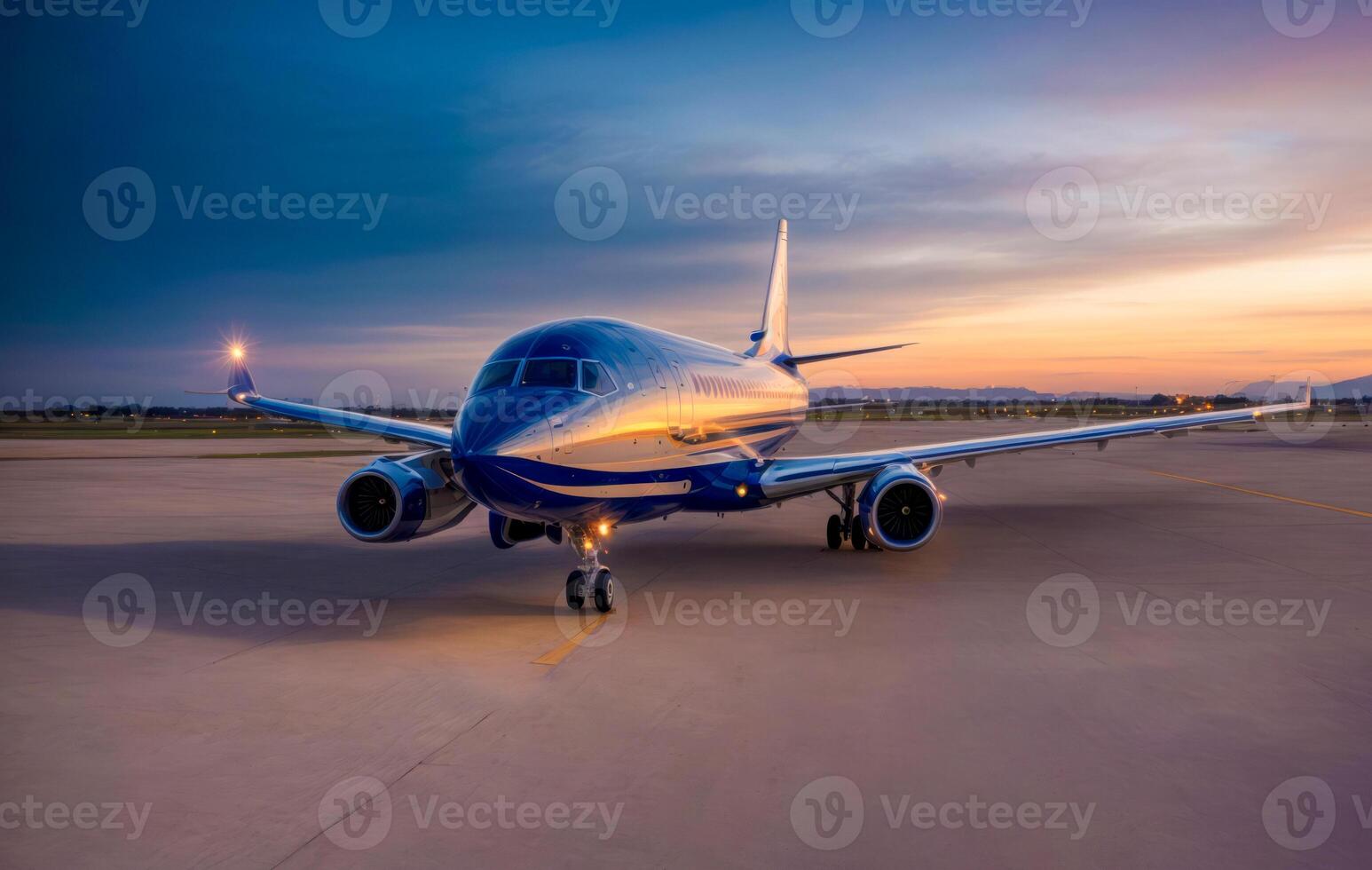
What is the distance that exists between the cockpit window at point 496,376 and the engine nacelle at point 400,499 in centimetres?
274

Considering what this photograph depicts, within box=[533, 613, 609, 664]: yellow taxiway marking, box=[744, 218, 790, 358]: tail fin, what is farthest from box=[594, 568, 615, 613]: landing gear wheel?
box=[744, 218, 790, 358]: tail fin

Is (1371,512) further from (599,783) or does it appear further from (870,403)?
(599,783)

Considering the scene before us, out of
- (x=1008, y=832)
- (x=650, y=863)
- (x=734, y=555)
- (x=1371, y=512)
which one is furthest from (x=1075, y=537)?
(x=650, y=863)

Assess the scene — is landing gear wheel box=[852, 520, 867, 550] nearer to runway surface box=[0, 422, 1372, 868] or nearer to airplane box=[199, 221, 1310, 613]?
airplane box=[199, 221, 1310, 613]

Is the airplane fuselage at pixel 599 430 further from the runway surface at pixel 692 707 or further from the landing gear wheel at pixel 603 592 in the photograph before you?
the runway surface at pixel 692 707

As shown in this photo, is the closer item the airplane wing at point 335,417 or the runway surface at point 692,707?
the runway surface at point 692,707

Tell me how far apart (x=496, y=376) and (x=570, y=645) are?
3.59m

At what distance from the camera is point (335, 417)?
19.1 metres

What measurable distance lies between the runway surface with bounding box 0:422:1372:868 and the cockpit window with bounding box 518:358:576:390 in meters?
3.11

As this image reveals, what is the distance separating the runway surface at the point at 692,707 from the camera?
18.7 ft

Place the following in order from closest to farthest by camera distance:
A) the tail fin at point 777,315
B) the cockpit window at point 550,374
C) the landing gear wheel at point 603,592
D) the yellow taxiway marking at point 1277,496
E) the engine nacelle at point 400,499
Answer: the cockpit window at point 550,374
the landing gear wheel at point 603,592
the engine nacelle at point 400,499
the yellow taxiway marking at point 1277,496
the tail fin at point 777,315

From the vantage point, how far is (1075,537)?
62.0 feet

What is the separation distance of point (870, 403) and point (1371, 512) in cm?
1257

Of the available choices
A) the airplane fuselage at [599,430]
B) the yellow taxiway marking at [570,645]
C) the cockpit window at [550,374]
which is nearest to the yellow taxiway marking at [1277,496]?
the airplane fuselage at [599,430]
